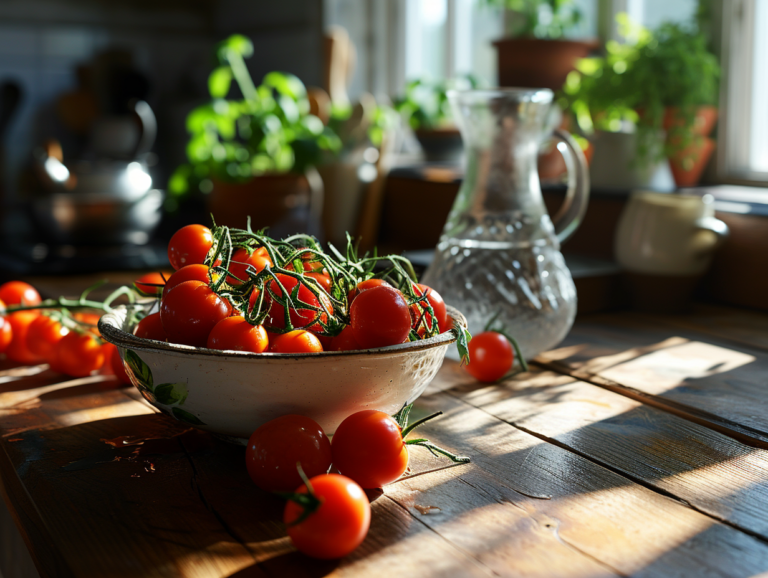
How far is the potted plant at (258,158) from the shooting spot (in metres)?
1.73

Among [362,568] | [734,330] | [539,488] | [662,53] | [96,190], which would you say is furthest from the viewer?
[96,190]

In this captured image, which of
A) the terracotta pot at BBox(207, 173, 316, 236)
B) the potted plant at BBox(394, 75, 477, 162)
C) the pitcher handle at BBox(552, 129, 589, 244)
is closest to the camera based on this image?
the pitcher handle at BBox(552, 129, 589, 244)

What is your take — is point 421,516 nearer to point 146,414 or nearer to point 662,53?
point 146,414

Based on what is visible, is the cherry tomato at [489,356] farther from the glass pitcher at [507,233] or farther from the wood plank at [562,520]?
the wood plank at [562,520]

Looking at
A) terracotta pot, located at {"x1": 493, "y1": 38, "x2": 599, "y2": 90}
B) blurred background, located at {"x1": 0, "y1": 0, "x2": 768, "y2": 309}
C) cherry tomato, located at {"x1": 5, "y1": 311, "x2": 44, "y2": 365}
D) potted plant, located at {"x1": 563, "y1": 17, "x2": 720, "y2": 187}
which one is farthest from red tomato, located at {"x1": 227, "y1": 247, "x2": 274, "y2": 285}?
A: terracotta pot, located at {"x1": 493, "y1": 38, "x2": 599, "y2": 90}

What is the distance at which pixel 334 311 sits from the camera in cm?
59

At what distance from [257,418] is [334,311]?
10 centimetres

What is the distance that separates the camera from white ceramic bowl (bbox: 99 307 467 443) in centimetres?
54

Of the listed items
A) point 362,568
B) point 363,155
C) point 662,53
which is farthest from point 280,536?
point 363,155

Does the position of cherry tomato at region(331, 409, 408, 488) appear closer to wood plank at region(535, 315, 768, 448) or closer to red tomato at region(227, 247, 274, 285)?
red tomato at region(227, 247, 274, 285)

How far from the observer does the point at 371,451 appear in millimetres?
521

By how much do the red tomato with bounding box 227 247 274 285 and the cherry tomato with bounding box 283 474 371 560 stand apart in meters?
0.20

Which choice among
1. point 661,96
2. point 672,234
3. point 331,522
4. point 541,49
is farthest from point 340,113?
point 331,522

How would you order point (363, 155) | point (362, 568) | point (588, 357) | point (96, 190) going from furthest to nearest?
point (363, 155), point (96, 190), point (588, 357), point (362, 568)
